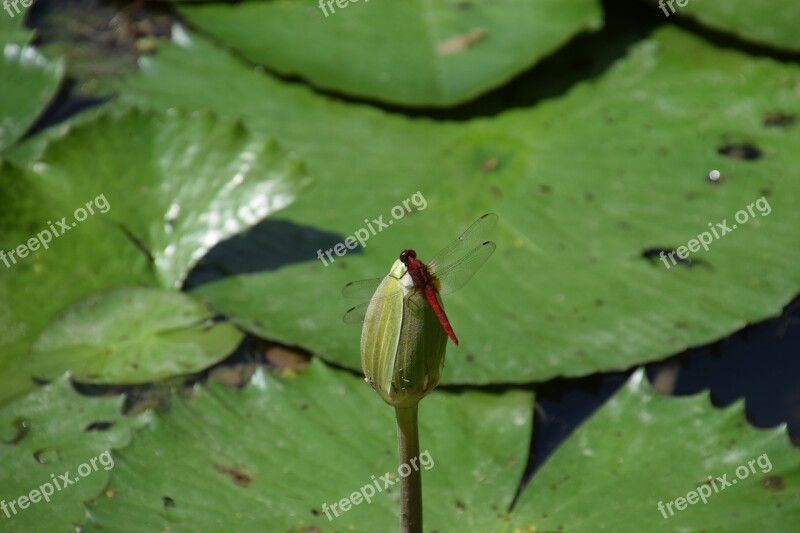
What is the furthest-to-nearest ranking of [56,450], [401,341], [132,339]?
1. [132,339]
2. [56,450]
3. [401,341]

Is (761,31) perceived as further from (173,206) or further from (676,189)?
(173,206)

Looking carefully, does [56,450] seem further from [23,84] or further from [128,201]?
[23,84]

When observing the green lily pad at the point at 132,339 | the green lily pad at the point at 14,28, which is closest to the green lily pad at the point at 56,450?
the green lily pad at the point at 132,339

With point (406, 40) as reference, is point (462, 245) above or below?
above

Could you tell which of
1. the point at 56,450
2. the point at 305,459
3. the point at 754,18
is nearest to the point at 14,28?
the point at 56,450

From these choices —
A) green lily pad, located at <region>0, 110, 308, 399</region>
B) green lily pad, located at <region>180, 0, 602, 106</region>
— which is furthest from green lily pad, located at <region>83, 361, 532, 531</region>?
green lily pad, located at <region>180, 0, 602, 106</region>

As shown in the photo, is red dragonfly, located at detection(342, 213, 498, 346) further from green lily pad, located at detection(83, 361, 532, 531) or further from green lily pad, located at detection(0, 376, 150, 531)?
green lily pad, located at detection(0, 376, 150, 531)
